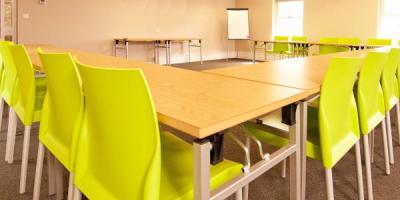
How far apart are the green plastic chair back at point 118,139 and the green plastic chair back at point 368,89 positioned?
4.15ft

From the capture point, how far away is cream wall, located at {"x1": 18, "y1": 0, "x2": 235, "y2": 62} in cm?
668

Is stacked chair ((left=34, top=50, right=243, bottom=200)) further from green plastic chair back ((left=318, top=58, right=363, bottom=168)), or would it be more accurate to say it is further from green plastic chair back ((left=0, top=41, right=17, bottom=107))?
green plastic chair back ((left=0, top=41, right=17, bottom=107))

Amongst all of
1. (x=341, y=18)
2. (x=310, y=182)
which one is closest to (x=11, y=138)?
(x=310, y=182)

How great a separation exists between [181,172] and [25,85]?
1.21 meters

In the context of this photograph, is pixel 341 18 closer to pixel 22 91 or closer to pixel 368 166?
pixel 368 166

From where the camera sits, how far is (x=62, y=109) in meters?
1.26

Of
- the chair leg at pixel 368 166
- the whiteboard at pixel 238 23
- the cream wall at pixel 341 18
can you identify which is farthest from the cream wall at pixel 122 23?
the chair leg at pixel 368 166

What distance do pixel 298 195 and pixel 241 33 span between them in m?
9.09

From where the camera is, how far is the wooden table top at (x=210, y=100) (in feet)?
2.68

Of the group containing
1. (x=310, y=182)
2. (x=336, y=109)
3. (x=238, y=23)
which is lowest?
(x=310, y=182)

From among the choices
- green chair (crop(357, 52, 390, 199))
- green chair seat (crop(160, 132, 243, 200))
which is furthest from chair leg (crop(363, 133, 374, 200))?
green chair seat (crop(160, 132, 243, 200))

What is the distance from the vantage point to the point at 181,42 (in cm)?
918

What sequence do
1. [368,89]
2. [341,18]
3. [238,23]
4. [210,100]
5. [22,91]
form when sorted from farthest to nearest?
[238,23]
[341,18]
[22,91]
[368,89]
[210,100]

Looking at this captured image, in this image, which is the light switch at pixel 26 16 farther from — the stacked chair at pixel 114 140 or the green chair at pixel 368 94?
the green chair at pixel 368 94
